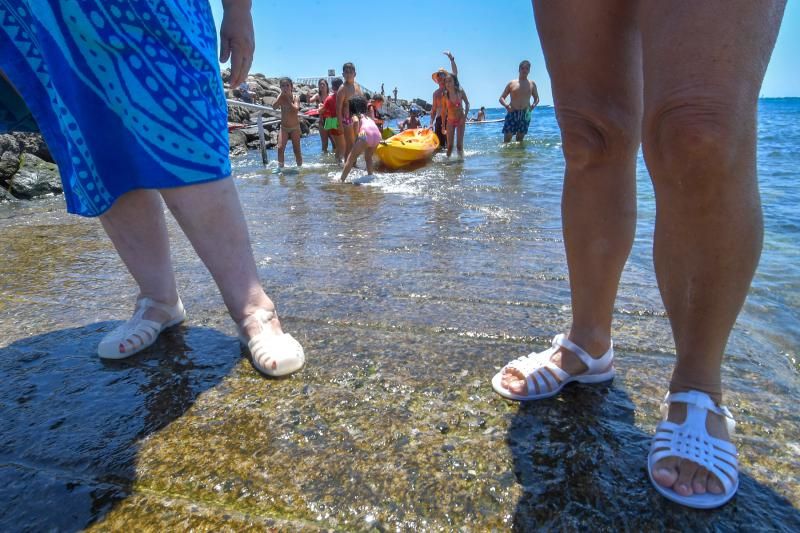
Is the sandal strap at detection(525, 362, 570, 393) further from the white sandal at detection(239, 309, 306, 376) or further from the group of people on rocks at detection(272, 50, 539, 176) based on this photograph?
the group of people on rocks at detection(272, 50, 539, 176)

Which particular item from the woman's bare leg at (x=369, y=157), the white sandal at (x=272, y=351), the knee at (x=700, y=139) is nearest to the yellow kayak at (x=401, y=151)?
the woman's bare leg at (x=369, y=157)

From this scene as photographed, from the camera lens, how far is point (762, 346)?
1.81 m

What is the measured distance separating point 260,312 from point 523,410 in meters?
0.93

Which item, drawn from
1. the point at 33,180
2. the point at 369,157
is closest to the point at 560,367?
the point at 369,157

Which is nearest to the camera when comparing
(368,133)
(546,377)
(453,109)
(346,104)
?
(546,377)

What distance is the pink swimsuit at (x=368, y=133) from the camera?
8309 millimetres

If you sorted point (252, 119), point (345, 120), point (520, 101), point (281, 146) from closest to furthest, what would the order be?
point (345, 120), point (281, 146), point (520, 101), point (252, 119)

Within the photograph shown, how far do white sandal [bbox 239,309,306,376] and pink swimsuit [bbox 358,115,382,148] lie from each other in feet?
22.9

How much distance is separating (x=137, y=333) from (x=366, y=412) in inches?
36.9

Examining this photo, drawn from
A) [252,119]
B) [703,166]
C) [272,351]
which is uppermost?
[252,119]

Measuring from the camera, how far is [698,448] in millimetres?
1061

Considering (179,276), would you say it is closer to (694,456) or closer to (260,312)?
(260,312)

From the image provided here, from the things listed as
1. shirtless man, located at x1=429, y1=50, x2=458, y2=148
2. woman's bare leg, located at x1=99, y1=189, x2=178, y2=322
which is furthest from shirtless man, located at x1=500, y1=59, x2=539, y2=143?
woman's bare leg, located at x1=99, y1=189, x2=178, y2=322

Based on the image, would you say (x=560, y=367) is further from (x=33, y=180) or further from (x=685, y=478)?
(x=33, y=180)
